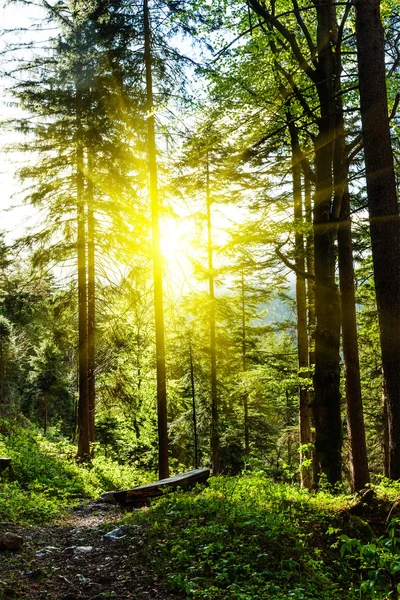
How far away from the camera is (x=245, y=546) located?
5184mm

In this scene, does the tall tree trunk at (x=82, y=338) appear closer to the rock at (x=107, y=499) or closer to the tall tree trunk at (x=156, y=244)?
the tall tree trunk at (x=156, y=244)

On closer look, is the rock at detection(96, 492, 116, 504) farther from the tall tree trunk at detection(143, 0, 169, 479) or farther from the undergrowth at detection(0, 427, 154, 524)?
the tall tree trunk at detection(143, 0, 169, 479)

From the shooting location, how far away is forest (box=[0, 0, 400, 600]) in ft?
17.6

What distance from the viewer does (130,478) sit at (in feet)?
47.2

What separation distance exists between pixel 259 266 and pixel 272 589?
37.1 ft

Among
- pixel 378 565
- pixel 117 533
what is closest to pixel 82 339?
pixel 117 533

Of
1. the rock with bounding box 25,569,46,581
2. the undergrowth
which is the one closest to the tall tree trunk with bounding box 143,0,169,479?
the undergrowth

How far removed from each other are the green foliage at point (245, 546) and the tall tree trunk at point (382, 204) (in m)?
1.52

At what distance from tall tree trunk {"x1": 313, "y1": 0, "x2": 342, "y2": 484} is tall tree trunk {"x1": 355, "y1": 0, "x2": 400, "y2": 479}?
1.69 metres

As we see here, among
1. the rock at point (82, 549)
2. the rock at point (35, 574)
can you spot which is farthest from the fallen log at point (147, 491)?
the rock at point (35, 574)

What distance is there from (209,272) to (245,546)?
890 centimetres

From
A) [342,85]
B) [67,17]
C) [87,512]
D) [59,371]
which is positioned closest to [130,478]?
[87,512]

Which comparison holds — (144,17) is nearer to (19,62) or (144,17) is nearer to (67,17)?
(67,17)

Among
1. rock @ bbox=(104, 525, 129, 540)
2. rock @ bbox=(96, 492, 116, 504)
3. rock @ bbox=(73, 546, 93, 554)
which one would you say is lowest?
rock @ bbox=(96, 492, 116, 504)
